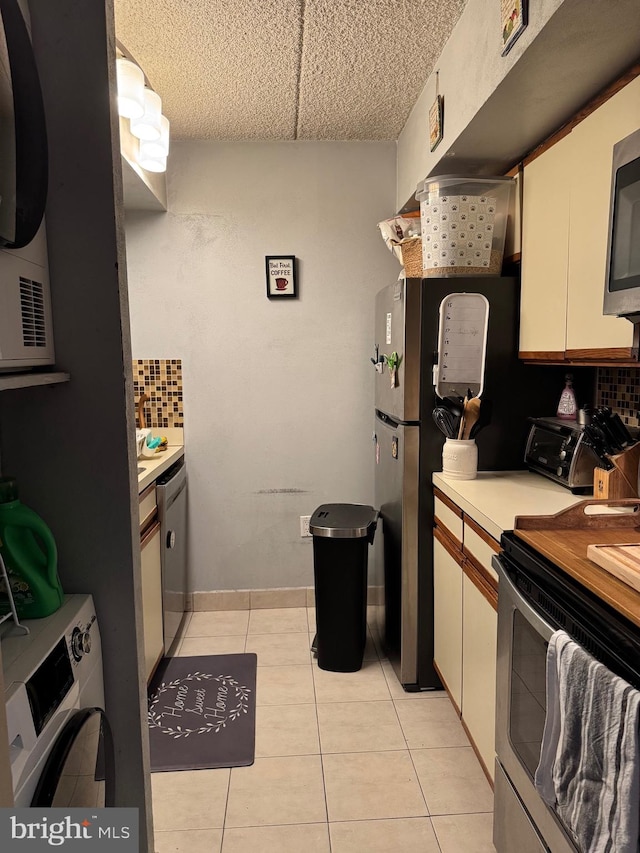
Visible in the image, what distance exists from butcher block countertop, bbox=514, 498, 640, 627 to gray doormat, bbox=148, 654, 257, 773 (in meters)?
1.34

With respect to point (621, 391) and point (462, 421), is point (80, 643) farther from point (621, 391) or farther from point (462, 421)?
point (621, 391)

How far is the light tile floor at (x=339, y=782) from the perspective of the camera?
181 cm

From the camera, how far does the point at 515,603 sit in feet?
4.80

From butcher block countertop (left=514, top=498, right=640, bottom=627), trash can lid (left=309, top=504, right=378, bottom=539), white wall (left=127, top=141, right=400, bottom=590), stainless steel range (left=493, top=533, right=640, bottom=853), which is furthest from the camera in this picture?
white wall (left=127, top=141, right=400, bottom=590)

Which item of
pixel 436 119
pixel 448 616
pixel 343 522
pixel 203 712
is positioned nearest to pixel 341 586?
pixel 343 522

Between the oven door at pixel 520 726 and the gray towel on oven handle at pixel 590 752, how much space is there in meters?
0.12

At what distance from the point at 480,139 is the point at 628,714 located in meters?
1.84

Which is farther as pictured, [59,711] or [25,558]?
[25,558]

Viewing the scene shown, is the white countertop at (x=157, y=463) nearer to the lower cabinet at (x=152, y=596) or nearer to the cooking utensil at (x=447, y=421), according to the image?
the lower cabinet at (x=152, y=596)

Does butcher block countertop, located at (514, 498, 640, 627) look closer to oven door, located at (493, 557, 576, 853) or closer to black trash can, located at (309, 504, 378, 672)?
oven door, located at (493, 557, 576, 853)

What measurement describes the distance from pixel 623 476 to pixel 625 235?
2.47 ft

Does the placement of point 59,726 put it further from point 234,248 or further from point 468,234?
point 234,248

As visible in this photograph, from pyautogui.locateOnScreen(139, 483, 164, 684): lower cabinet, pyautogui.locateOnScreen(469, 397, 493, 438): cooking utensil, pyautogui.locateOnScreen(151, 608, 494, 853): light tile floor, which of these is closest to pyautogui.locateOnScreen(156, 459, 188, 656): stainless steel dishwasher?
pyautogui.locateOnScreen(139, 483, 164, 684): lower cabinet

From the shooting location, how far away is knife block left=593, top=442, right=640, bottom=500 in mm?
1848
